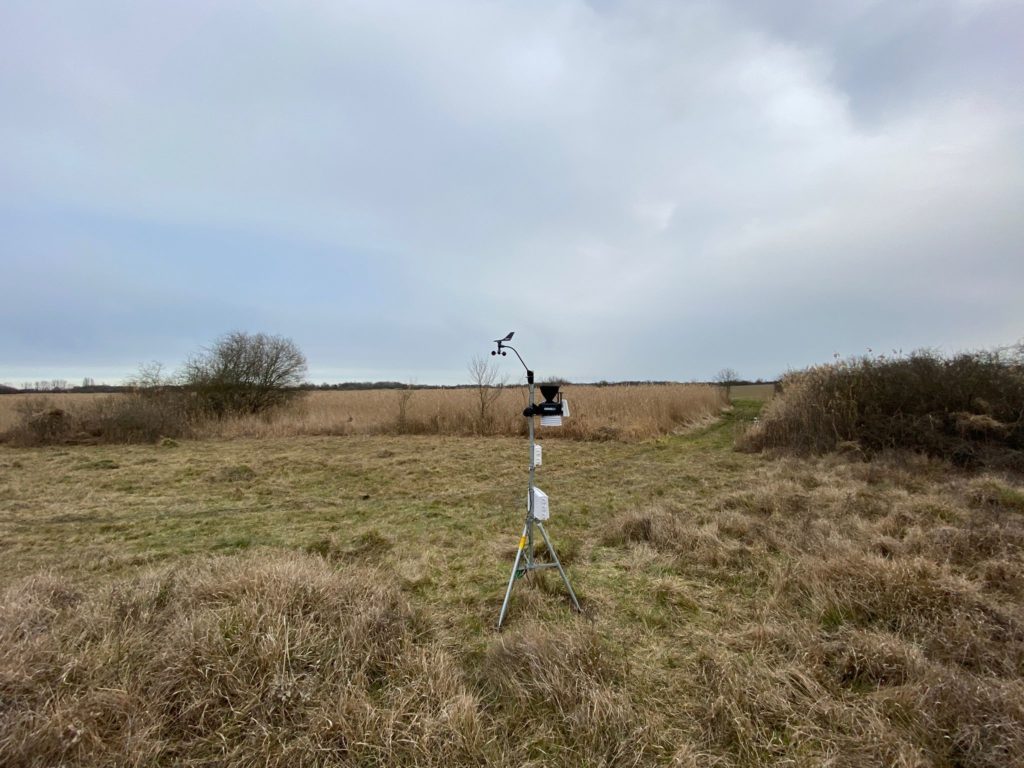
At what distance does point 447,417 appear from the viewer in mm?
14398

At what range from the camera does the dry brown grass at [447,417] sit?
41.6 feet

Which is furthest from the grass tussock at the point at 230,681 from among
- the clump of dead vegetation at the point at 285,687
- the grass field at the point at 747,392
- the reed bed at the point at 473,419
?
the grass field at the point at 747,392

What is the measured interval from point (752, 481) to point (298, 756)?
6.73 m

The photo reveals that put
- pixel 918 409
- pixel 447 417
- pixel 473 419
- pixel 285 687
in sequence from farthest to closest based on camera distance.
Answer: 1. pixel 447 417
2. pixel 473 419
3. pixel 918 409
4. pixel 285 687

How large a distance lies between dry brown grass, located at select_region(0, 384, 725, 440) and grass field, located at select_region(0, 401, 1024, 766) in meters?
8.17

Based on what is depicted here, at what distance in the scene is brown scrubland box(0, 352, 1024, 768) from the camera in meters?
1.75

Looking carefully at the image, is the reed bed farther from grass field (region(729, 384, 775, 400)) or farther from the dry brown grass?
grass field (region(729, 384, 775, 400))

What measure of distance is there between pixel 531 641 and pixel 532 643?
24mm

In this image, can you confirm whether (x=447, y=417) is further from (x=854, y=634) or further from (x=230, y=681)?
(x=854, y=634)

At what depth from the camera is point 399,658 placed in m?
2.23

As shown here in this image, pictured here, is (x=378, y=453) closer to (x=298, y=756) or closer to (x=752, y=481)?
(x=752, y=481)

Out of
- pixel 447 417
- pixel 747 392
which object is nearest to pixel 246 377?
pixel 447 417

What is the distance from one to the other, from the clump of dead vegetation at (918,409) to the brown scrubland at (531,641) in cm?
248

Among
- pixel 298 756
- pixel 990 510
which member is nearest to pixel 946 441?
pixel 990 510
